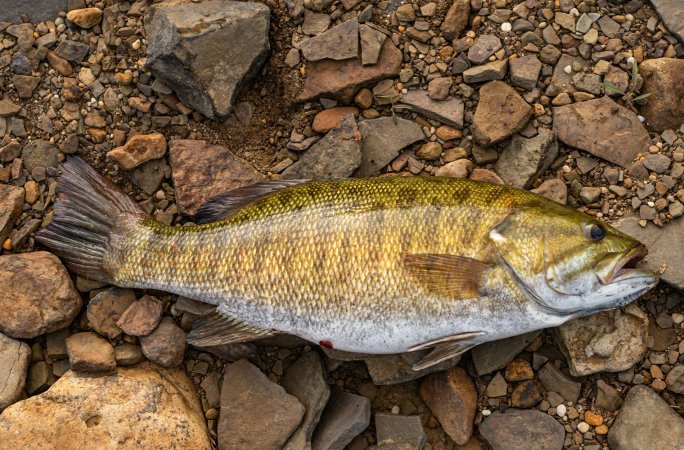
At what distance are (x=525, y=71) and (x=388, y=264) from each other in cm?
176

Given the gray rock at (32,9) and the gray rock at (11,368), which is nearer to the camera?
the gray rock at (11,368)

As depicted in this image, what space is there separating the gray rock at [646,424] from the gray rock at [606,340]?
0.76ft

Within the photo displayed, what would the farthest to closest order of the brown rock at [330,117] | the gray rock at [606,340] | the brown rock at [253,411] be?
the brown rock at [330,117]
the brown rock at [253,411]
the gray rock at [606,340]

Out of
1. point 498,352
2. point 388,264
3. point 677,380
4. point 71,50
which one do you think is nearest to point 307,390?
point 388,264

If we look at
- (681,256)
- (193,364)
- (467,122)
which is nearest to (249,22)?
(467,122)

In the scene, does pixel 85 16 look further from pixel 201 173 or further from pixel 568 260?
pixel 568 260

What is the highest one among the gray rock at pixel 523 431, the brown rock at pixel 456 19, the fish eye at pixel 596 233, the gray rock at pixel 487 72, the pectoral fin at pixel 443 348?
the brown rock at pixel 456 19

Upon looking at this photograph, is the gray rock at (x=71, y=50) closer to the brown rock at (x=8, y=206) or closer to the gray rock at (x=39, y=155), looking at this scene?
the gray rock at (x=39, y=155)

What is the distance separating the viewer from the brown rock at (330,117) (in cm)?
Answer: 495

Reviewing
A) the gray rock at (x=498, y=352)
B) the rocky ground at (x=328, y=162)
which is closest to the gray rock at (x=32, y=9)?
the rocky ground at (x=328, y=162)

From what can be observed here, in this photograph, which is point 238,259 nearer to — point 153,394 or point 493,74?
point 153,394

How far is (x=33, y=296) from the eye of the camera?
15.3ft

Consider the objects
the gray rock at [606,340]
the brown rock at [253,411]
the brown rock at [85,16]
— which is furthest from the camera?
the brown rock at [85,16]

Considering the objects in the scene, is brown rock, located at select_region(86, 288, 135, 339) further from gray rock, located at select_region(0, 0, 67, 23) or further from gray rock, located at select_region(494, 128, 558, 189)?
gray rock, located at select_region(494, 128, 558, 189)
